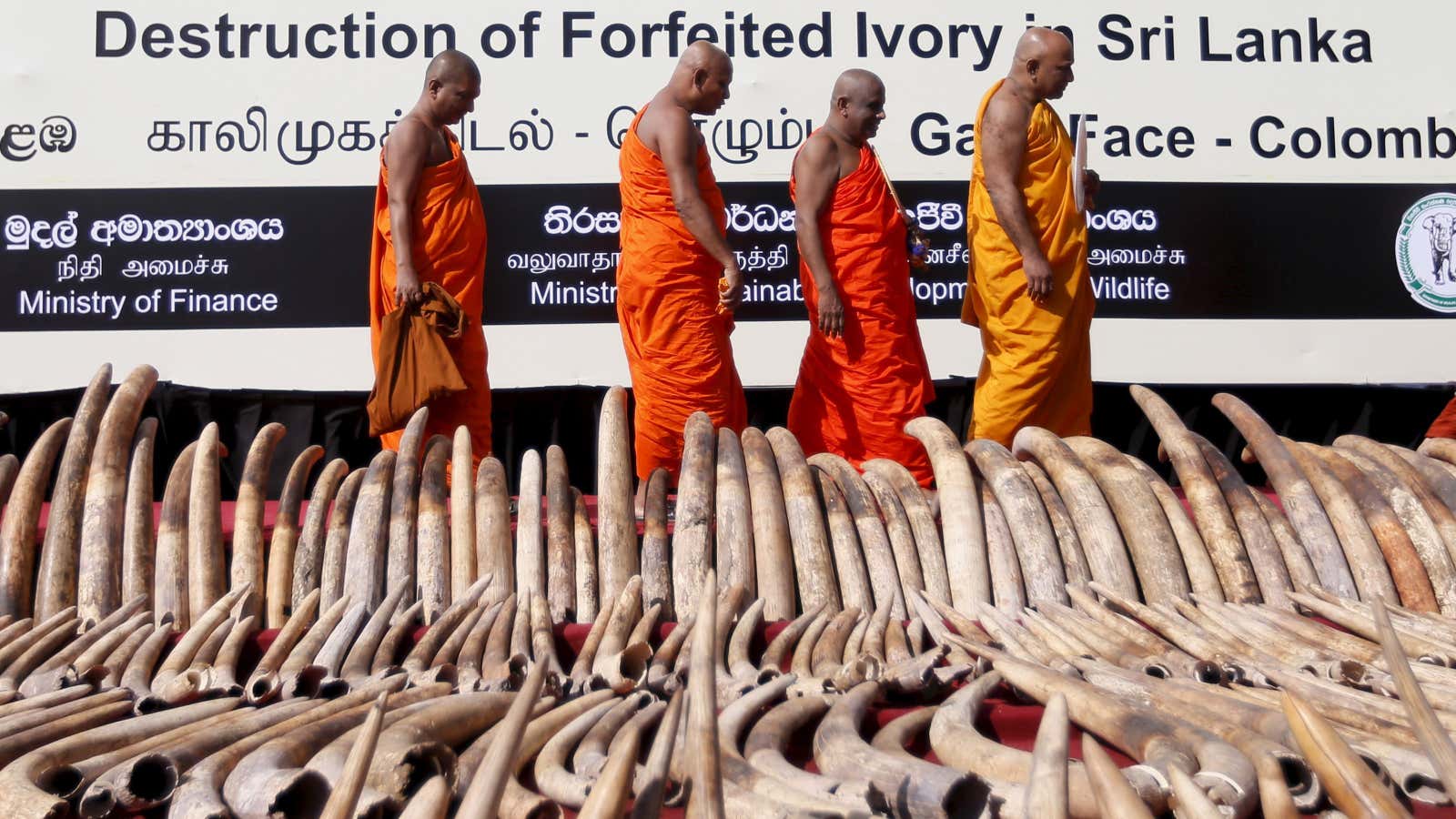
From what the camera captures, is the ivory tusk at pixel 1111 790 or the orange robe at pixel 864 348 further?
the orange robe at pixel 864 348

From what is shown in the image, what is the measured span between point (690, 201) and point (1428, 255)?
350 cm

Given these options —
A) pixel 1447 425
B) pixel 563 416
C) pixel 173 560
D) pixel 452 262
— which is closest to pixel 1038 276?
pixel 1447 425

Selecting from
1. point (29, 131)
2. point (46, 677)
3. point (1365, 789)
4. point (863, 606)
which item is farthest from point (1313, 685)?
point (29, 131)

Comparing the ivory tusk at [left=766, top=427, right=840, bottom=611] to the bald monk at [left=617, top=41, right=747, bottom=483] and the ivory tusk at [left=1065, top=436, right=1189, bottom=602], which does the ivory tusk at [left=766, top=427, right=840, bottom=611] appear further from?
the bald monk at [left=617, top=41, right=747, bottom=483]

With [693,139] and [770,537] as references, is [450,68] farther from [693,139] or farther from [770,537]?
[770,537]

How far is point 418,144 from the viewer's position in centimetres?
431

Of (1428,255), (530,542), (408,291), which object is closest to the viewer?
(530,542)

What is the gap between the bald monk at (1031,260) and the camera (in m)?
4.24

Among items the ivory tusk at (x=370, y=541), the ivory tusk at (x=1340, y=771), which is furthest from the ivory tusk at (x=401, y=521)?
the ivory tusk at (x=1340, y=771)

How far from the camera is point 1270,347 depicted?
18.7 feet

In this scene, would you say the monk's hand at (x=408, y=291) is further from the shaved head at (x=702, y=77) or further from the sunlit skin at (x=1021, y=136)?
the sunlit skin at (x=1021, y=136)

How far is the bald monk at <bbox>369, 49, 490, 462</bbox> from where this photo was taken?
13.8 feet

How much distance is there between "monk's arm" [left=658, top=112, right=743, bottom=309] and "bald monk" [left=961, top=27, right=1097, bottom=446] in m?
0.86

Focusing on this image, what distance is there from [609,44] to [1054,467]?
4.00 metres
